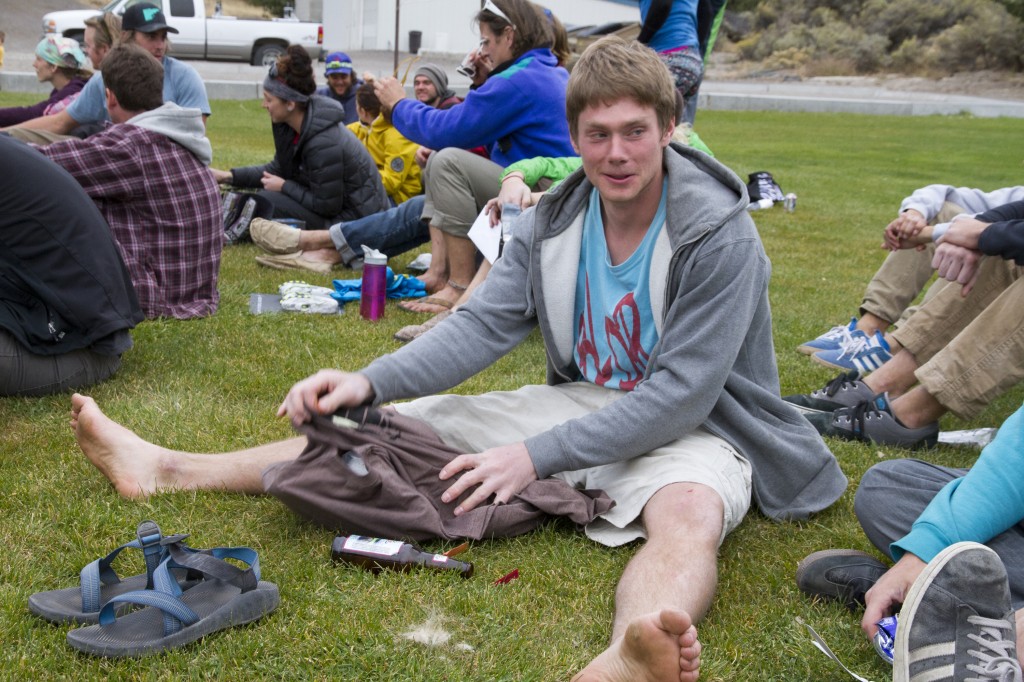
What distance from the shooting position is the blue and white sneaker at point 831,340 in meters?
5.20

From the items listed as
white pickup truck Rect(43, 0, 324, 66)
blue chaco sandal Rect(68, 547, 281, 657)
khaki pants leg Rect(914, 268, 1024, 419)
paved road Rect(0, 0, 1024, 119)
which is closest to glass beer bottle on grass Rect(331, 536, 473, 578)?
blue chaco sandal Rect(68, 547, 281, 657)

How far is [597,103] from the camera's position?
9.41ft

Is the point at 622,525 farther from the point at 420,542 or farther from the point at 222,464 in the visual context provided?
the point at 222,464

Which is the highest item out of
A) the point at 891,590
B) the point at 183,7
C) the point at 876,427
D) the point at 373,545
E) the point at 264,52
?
the point at 891,590

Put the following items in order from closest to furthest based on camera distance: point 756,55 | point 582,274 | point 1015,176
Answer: point 582,274, point 1015,176, point 756,55

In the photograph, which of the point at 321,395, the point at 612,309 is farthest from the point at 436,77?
the point at 321,395

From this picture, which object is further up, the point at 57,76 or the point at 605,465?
the point at 605,465

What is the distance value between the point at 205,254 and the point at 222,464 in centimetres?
242

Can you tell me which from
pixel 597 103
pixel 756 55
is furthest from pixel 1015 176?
pixel 756 55

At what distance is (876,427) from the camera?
4.03 meters

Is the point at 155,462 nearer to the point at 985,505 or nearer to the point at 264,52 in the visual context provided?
the point at 985,505

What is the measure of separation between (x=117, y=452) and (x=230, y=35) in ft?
79.4

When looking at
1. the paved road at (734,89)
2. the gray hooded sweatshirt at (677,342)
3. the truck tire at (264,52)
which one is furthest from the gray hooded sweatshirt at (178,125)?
the truck tire at (264,52)

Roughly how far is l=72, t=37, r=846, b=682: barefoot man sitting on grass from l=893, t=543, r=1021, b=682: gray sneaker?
0.55 meters
